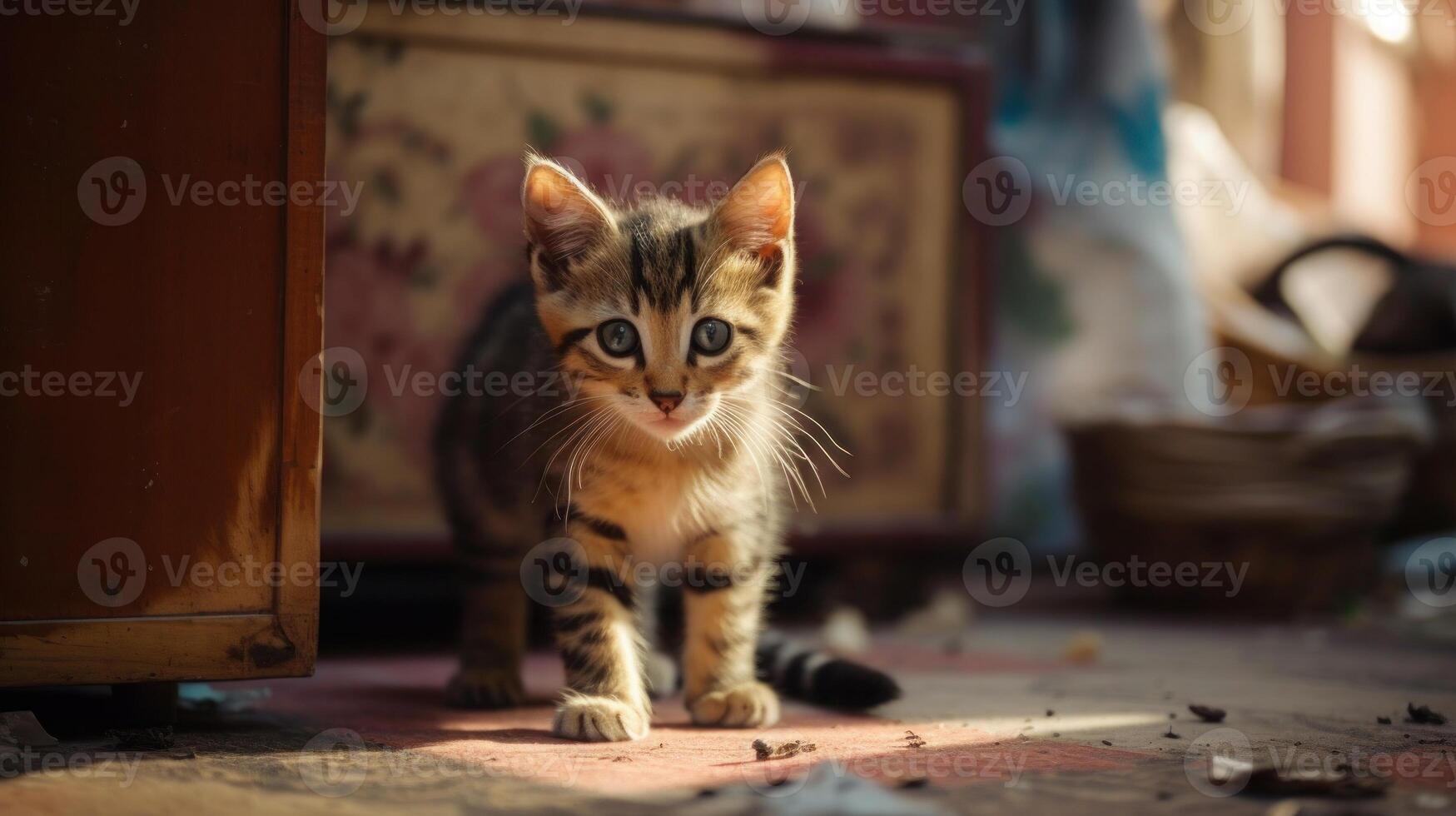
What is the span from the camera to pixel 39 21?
158cm

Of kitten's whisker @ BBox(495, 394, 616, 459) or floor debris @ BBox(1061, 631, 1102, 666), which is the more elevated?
kitten's whisker @ BBox(495, 394, 616, 459)

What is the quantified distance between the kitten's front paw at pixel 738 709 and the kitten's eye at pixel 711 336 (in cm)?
52

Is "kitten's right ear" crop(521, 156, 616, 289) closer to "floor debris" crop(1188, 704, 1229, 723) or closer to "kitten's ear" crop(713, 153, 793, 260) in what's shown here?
"kitten's ear" crop(713, 153, 793, 260)

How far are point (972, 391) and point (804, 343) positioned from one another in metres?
0.46

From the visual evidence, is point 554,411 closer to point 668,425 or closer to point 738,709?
point 668,425

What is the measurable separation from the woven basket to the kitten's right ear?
1.75m

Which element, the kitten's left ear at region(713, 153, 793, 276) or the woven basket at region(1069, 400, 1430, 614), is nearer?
the kitten's left ear at region(713, 153, 793, 276)

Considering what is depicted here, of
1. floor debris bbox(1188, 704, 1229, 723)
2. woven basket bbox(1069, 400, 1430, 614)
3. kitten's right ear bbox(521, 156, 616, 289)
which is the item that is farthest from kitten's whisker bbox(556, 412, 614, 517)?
woven basket bbox(1069, 400, 1430, 614)

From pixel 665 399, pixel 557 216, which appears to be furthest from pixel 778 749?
pixel 557 216

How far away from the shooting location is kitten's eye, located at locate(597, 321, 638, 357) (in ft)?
5.97

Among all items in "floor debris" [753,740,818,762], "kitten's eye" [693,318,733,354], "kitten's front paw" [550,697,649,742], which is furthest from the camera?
"kitten's eye" [693,318,733,354]

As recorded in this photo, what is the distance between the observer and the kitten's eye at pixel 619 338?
1.82 meters

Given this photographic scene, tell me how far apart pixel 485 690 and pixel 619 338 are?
0.68 meters

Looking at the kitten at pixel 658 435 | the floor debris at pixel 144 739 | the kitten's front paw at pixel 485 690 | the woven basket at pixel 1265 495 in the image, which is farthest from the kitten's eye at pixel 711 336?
the woven basket at pixel 1265 495
